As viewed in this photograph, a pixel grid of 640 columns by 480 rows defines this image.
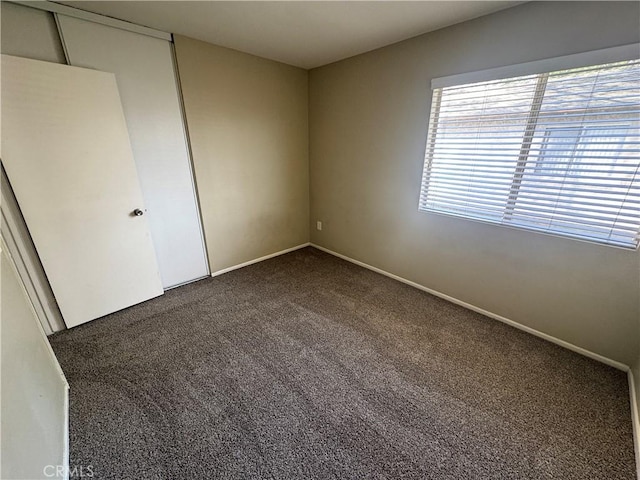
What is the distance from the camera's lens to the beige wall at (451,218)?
1675mm

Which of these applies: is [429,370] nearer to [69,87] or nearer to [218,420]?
[218,420]

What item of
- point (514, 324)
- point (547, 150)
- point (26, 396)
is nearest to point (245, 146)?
point (26, 396)

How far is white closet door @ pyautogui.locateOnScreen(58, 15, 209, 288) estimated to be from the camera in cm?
198

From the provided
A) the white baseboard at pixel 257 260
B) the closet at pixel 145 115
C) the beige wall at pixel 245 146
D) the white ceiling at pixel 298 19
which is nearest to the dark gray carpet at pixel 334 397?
the closet at pixel 145 115

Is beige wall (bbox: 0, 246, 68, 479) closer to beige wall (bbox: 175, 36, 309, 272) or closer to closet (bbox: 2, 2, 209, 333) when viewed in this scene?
closet (bbox: 2, 2, 209, 333)

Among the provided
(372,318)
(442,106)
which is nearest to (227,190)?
(372,318)

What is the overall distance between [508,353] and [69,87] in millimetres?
3699

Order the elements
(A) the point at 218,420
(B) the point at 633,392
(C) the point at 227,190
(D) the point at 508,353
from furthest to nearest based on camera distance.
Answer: (C) the point at 227,190
(D) the point at 508,353
(B) the point at 633,392
(A) the point at 218,420

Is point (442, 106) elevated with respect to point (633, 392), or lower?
elevated

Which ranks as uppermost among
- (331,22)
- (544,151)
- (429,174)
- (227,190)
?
(331,22)

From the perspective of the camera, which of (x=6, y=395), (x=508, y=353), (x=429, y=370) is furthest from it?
(x=508, y=353)

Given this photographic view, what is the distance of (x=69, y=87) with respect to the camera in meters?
1.88

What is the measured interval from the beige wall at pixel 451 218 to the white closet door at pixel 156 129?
162cm

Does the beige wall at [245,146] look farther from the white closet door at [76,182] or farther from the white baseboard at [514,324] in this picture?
the white baseboard at [514,324]
